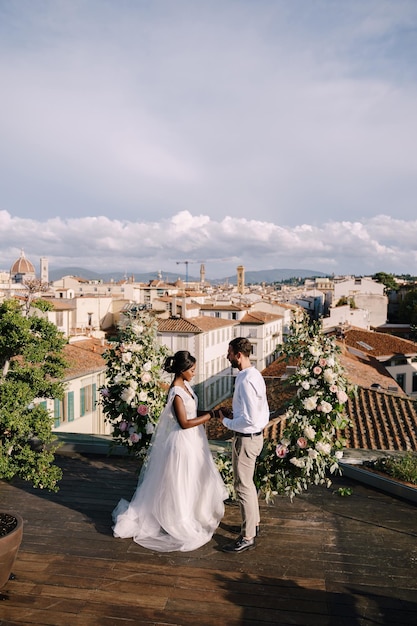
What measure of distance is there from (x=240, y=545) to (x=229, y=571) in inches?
14.3

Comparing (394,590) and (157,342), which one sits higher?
(157,342)

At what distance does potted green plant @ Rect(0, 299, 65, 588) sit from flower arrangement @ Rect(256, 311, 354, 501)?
7.03ft

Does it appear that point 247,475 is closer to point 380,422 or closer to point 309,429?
point 309,429

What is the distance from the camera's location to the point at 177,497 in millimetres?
4766

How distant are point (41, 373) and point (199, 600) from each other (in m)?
2.56

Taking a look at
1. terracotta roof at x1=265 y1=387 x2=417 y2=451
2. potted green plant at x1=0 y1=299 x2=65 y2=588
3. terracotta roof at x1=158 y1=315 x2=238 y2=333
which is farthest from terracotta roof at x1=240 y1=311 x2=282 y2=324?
potted green plant at x1=0 y1=299 x2=65 y2=588

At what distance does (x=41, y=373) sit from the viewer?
198 inches

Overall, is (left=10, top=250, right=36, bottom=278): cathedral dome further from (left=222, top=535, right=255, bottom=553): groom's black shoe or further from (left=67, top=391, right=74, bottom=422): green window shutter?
(left=222, top=535, right=255, bottom=553): groom's black shoe

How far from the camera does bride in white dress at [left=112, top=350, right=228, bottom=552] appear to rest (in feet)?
15.5

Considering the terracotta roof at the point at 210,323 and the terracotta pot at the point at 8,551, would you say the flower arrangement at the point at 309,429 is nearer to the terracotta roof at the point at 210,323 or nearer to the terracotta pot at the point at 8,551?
the terracotta pot at the point at 8,551

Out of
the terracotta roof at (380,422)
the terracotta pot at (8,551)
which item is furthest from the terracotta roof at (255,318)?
the terracotta pot at (8,551)

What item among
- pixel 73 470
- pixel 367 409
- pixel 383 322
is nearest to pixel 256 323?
pixel 383 322

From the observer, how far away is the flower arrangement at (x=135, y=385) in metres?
5.68

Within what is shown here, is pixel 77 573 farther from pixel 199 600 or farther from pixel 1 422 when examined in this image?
pixel 1 422
